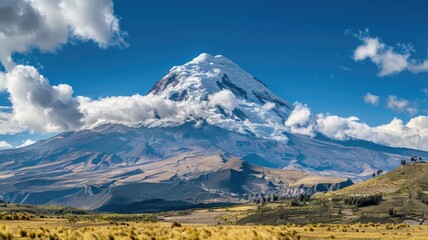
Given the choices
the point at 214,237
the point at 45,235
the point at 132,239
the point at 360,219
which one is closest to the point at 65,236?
the point at 45,235

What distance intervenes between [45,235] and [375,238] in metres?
38.9

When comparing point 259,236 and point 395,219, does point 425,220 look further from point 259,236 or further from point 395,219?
point 259,236

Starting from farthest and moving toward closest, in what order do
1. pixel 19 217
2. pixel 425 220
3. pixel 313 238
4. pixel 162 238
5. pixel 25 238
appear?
pixel 425 220
pixel 19 217
pixel 313 238
pixel 162 238
pixel 25 238

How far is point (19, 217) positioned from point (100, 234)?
3989cm

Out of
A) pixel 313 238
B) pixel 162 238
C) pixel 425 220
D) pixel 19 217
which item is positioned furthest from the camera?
pixel 425 220

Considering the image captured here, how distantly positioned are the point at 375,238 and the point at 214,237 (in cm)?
2462

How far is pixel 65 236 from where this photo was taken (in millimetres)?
41688

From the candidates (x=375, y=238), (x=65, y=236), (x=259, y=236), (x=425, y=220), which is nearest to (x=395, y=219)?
(x=425, y=220)

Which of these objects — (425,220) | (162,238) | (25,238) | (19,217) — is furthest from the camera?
(425,220)

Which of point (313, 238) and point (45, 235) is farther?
point (313, 238)

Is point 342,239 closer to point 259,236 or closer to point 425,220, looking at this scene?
point 259,236

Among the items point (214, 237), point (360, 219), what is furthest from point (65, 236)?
point (360, 219)

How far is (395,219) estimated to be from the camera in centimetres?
19512

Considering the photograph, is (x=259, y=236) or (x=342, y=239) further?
(x=342, y=239)
